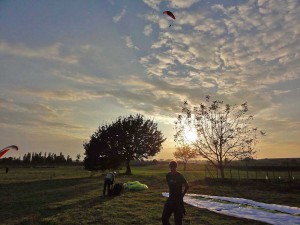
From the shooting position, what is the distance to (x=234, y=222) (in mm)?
12047

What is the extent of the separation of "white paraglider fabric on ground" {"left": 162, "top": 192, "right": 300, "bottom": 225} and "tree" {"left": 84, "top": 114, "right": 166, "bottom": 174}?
36.8 m

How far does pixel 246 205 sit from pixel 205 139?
1936 centimetres

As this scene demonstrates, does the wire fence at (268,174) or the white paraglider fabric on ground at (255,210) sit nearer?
the white paraglider fabric on ground at (255,210)

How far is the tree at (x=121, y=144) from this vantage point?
53.6 metres

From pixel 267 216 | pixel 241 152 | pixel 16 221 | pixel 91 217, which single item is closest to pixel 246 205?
pixel 267 216

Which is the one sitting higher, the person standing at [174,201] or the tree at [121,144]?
the tree at [121,144]

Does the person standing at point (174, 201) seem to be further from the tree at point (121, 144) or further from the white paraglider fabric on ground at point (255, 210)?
the tree at point (121, 144)

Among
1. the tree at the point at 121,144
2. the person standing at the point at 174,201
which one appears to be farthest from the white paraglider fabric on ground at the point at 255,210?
the tree at the point at 121,144

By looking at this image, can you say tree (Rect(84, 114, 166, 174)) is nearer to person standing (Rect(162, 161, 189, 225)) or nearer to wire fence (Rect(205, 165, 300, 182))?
wire fence (Rect(205, 165, 300, 182))

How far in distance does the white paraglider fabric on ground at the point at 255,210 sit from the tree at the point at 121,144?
3683 cm

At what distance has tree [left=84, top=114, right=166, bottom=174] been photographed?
53562 mm

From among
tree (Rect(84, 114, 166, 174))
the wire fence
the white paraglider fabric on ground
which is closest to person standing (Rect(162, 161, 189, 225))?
the white paraglider fabric on ground

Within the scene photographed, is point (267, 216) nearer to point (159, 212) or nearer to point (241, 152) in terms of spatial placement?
point (159, 212)

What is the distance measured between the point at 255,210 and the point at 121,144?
41342 mm
